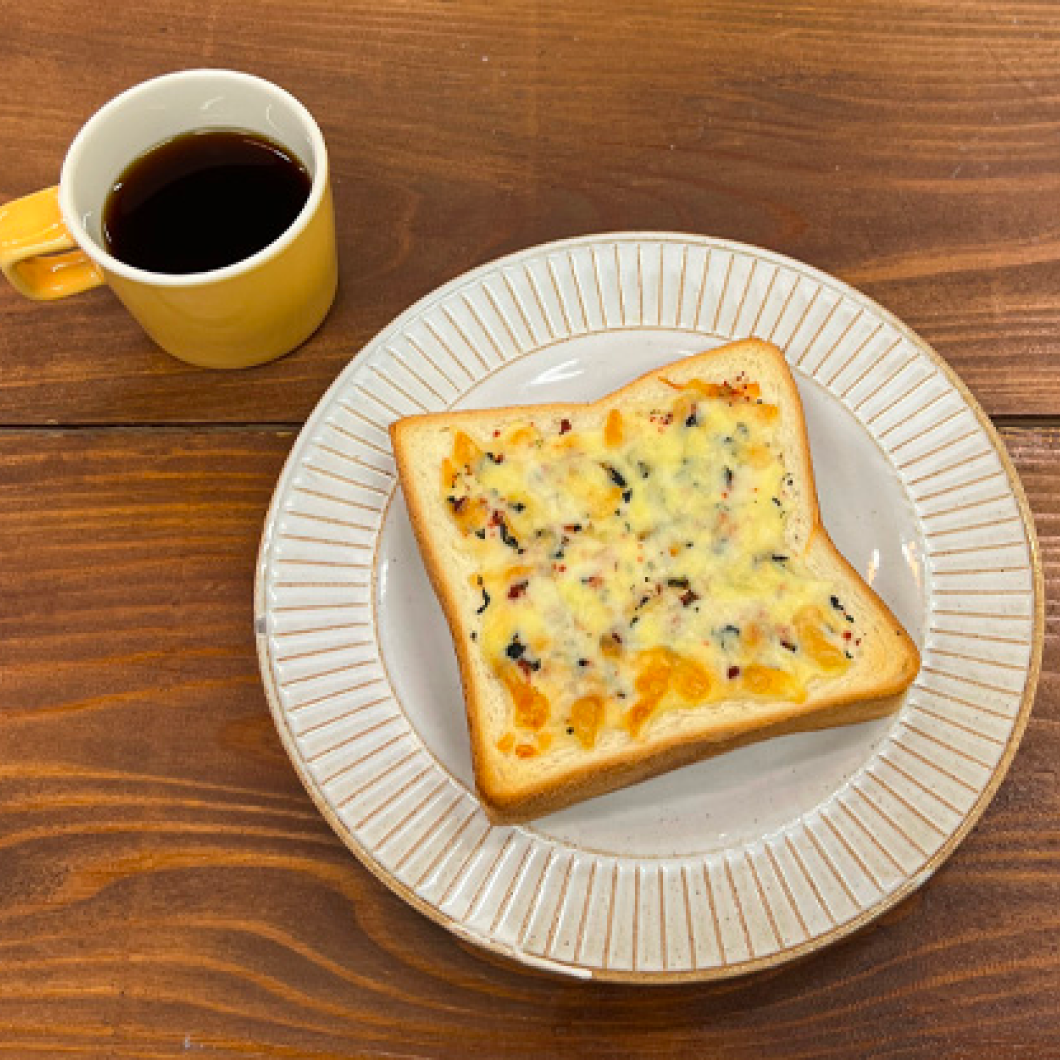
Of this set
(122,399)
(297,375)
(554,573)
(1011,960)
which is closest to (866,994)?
(1011,960)

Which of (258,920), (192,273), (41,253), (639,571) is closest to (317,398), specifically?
(192,273)

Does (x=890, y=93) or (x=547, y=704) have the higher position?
(x=890, y=93)

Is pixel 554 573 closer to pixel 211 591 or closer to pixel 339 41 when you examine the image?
pixel 211 591

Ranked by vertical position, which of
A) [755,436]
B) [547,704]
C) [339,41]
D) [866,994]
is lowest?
[866,994]

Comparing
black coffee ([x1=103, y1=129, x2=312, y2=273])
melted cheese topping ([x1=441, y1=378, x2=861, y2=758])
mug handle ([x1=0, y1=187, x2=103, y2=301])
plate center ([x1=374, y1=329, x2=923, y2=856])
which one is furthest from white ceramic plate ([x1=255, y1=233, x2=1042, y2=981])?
mug handle ([x1=0, y1=187, x2=103, y2=301])

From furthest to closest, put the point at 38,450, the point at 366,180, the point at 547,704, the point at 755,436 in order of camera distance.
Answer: the point at 366,180
the point at 38,450
the point at 755,436
the point at 547,704

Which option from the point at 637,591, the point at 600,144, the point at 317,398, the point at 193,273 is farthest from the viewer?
the point at 600,144

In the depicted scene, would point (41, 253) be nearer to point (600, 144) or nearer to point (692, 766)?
point (600, 144)
